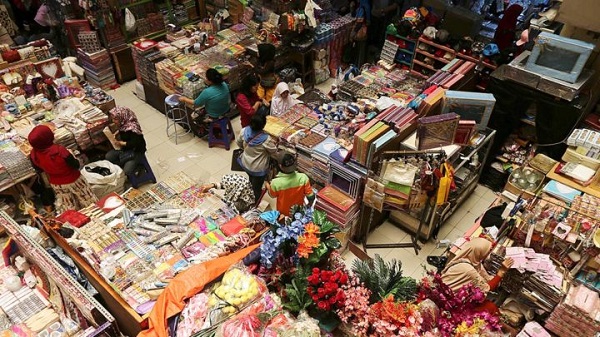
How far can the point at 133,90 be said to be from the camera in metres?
9.84

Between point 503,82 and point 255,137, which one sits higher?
point 503,82

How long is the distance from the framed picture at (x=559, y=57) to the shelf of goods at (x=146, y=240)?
485 cm

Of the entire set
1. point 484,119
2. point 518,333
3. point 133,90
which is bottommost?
point 133,90

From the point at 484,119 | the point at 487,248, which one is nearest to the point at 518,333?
the point at 487,248

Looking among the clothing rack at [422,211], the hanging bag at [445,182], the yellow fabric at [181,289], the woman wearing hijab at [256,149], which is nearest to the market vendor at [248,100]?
the woman wearing hijab at [256,149]

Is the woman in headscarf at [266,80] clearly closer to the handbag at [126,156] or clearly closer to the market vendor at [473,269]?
the handbag at [126,156]

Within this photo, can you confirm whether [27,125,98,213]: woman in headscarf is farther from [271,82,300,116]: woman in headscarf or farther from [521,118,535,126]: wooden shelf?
[521,118,535,126]: wooden shelf

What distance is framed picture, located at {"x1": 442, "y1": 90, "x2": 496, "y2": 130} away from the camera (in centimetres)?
642

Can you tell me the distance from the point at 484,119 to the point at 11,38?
32.9 feet

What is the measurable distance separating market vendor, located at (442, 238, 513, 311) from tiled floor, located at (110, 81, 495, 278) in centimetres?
116

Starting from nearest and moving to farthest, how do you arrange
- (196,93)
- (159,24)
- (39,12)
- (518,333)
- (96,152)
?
(518,333)
(96,152)
(196,93)
(39,12)
(159,24)

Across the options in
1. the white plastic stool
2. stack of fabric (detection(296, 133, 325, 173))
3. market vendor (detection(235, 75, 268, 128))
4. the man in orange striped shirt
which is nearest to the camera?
the man in orange striped shirt

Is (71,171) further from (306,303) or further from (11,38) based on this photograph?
(11,38)

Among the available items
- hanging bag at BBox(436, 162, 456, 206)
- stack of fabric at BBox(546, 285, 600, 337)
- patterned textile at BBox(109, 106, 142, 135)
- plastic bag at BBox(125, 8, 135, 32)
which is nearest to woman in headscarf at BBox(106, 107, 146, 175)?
patterned textile at BBox(109, 106, 142, 135)
